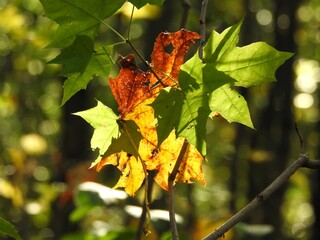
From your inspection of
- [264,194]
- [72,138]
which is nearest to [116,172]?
[72,138]

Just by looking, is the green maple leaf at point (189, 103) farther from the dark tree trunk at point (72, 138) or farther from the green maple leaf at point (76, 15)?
the dark tree trunk at point (72, 138)

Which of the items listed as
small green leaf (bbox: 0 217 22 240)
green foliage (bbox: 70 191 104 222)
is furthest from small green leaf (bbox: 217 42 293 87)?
green foliage (bbox: 70 191 104 222)

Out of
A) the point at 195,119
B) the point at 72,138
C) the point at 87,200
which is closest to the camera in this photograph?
the point at 195,119

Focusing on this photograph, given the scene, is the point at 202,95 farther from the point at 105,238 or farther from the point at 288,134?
the point at 288,134

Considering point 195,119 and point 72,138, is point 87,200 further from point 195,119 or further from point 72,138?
point 72,138

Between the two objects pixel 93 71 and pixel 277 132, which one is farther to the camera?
pixel 277 132

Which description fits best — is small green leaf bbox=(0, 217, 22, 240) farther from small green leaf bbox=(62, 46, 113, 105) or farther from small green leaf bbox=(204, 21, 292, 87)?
small green leaf bbox=(204, 21, 292, 87)

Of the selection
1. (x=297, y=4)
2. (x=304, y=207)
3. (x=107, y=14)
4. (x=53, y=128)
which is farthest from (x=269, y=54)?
(x=304, y=207)
